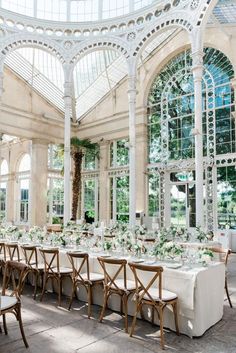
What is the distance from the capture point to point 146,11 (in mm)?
11477

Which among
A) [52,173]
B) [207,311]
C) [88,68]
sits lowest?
[207,311]

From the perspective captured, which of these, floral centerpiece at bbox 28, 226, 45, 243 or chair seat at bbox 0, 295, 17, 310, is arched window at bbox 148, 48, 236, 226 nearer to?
floral centerpiece at bbox 28, 226, 45, 243

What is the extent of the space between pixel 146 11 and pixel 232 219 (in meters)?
8.34

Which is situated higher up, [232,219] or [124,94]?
[124,94]

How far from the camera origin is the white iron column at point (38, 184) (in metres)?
16.0

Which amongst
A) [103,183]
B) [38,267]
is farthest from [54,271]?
[103,183]

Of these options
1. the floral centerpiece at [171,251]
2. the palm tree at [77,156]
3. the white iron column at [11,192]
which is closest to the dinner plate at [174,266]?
the floral centerpiece at [171,251]

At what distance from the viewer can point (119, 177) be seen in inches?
631

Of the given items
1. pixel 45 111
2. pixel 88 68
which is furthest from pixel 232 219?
pixel 45 111

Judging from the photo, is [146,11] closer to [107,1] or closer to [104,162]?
[107,1]

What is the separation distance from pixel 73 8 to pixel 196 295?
12950mm

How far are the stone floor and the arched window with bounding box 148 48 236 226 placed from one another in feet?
27.7

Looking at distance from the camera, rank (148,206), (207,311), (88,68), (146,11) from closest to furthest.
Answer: (207,311) < (146,11) < (148,206) < (88,68)

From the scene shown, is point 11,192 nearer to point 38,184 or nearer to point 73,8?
point 38,184
